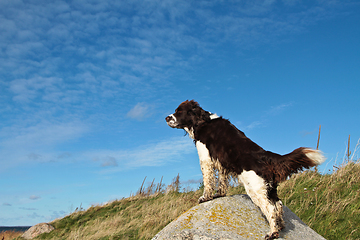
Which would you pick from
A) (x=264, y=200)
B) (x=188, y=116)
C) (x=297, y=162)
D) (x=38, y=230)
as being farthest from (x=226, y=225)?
(x=38, y=230)

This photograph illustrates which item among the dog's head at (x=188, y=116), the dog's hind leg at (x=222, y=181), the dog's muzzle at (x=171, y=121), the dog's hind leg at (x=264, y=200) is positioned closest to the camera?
the dog's hind leg at (x=264, y=200)

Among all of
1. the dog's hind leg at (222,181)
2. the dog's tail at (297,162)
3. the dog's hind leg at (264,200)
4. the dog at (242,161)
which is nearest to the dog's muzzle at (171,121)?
the dog at (242,161)

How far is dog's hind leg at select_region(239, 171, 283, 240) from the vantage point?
4531mm

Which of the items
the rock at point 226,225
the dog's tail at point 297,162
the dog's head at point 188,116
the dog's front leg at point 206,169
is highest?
the dog's head at point 188,116

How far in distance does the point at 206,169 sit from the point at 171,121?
1.37 m

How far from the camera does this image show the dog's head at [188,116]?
5934 mm

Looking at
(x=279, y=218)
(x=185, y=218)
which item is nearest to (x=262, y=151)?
(x=279, y=218)

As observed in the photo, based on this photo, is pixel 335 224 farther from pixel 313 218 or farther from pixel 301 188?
pixel 301 188

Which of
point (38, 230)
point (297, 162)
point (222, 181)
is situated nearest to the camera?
point (297, 162)

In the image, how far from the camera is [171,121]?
609cm

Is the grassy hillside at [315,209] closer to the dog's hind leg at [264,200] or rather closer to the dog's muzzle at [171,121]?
the dog's hind leg at [264,200]

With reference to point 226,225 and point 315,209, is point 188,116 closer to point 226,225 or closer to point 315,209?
point 226,225

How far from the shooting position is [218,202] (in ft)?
18.3

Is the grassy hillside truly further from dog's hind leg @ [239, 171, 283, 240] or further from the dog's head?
the dog's head
